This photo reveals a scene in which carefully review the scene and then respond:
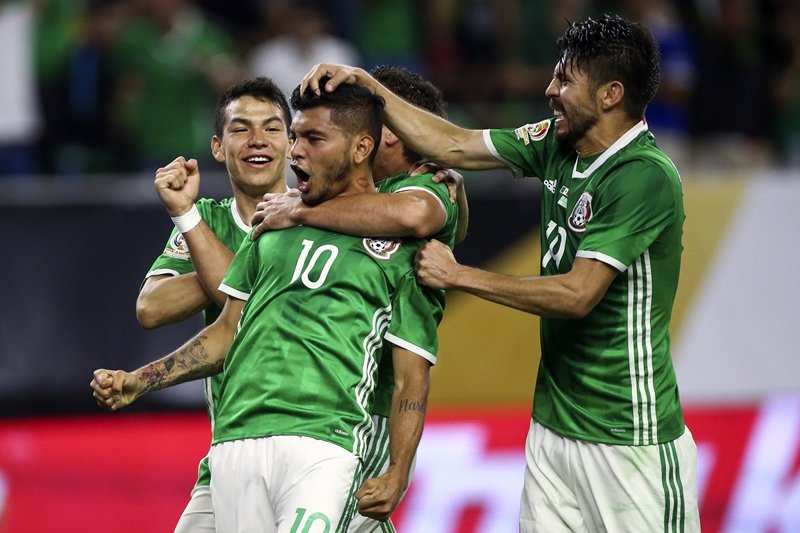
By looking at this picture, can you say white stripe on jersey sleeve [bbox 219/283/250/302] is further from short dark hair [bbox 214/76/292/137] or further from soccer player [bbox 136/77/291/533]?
short dark hair [bbox 214/76/292/137]

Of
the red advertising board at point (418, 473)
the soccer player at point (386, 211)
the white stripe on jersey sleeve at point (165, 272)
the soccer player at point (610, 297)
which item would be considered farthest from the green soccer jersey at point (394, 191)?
the red advertising board at point (418, 473)

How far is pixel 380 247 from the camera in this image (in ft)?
13.9

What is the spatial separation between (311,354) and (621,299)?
3.86 feet

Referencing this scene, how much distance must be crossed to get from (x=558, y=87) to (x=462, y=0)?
5.29 metres

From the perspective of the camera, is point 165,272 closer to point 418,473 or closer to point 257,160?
point 257,160

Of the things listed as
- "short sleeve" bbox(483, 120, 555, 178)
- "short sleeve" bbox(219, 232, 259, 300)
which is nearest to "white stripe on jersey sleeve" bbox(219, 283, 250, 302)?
"short sleeve" bbox(219, 232, 259, 300)

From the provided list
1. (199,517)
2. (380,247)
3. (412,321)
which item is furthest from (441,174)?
(199,517)

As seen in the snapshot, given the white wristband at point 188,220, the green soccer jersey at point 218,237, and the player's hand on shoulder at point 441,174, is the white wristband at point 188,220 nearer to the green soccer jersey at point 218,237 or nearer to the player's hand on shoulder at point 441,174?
the green soccer jersey at point 218,237

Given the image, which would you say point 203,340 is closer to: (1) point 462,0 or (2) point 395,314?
(2) point 395,314

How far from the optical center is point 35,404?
7844 millimetres

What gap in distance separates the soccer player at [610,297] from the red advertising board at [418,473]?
2.76 meters

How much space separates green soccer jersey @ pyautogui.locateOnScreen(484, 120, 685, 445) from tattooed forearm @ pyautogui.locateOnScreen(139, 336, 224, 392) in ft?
4.12

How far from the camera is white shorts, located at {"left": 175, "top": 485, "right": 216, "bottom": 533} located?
464cm

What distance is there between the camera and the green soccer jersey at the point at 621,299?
4.40 m
